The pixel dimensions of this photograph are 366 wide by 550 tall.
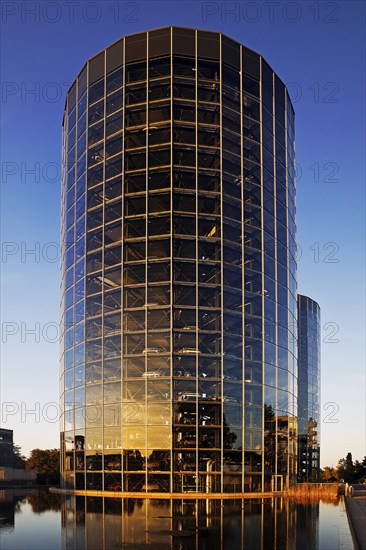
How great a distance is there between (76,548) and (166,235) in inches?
1709

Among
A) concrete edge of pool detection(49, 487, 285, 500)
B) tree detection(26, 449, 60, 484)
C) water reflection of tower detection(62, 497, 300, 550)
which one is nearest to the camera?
water reflection of tower detection(62, 497, 300, 550)

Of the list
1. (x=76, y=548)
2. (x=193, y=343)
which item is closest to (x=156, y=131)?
(x=193, y=343)

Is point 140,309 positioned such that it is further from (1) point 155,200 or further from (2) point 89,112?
(2) point 89,112

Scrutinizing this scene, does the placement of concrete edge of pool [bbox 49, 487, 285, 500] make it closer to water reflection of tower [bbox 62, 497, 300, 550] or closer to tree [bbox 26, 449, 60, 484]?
water reflection of tower [bbox 62, 497, 300, 550]

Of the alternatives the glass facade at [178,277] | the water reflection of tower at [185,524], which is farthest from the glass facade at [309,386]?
the water reflection of tower at [185,524]

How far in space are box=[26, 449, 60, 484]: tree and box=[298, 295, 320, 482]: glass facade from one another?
4288 cm

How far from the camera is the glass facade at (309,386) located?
441 feet

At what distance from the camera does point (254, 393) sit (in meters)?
70.5

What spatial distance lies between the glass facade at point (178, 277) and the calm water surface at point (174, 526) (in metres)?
11.2

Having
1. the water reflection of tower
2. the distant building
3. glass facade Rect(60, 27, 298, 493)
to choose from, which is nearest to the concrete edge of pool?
glass facade Rect(60, 27, 298, 493)

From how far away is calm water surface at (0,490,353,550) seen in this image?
3089cm

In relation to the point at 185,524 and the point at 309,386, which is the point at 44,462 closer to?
the point at 309,386

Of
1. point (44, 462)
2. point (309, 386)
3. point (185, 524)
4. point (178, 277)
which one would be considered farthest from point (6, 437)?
point (185, 524)

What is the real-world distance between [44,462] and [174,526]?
269ft
